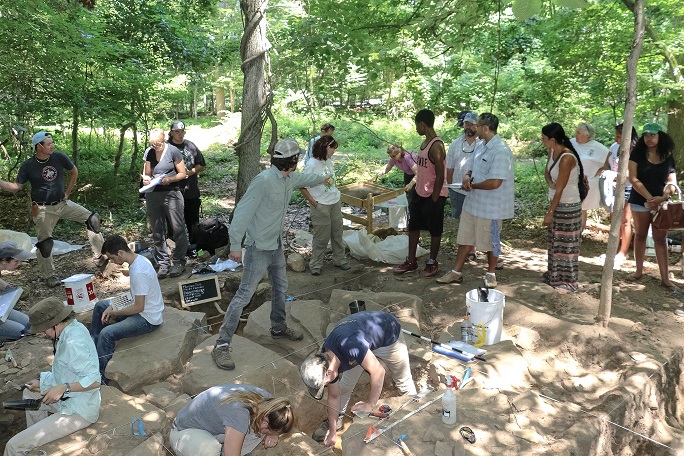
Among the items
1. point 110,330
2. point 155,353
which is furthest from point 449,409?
point 110,330

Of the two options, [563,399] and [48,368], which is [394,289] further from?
[48,368]

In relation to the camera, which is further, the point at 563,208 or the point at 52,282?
the point at 52,282

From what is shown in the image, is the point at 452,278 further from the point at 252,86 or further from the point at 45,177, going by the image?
the point at 45,177

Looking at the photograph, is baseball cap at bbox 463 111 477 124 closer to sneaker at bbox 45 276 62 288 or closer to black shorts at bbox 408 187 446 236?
black shorts at bbox 408 187 446 236

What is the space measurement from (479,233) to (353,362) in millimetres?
2631

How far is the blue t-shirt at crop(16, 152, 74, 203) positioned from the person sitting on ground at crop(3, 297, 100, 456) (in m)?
2.97

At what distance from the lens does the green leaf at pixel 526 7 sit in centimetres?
337

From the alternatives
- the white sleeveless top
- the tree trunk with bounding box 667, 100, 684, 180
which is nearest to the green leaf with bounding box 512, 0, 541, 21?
the white sleeveless top

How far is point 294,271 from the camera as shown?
6742mm

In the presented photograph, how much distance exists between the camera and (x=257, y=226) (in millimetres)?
4398

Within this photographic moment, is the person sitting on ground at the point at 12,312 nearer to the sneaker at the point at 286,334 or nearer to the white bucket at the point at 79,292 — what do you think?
the white bucket at the point at 79,292

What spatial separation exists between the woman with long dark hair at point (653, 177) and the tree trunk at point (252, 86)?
4207 millimetres

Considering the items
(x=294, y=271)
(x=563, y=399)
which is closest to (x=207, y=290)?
(x=294, y=271)

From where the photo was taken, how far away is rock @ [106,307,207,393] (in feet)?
14.1
